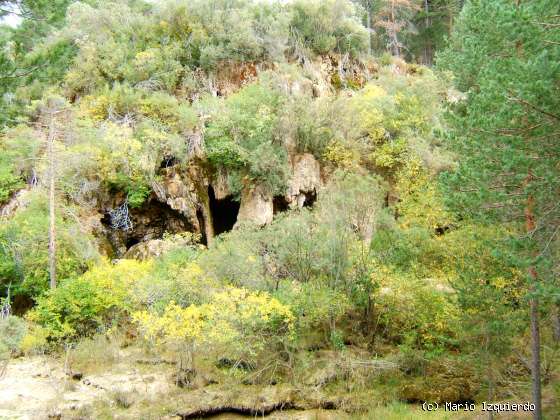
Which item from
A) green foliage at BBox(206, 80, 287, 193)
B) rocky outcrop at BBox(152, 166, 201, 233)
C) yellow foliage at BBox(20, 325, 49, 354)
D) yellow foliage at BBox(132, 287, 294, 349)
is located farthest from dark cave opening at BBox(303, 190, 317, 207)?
yellow foliage at BBox(20, 325, 49, 354)

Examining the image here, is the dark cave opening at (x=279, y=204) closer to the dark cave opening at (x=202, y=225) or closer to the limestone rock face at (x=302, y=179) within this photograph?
the limestone rock face at (x=302, y=179)

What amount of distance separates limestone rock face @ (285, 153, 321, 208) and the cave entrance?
3.16 metres

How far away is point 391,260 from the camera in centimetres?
1444

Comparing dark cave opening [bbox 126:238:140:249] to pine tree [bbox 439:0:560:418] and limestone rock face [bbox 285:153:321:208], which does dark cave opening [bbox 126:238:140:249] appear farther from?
pine tree [bbox 439:0:560:418]

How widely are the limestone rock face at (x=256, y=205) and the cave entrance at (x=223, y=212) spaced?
4.57ft

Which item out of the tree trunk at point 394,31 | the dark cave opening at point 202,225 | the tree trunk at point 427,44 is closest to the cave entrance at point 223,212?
the dark cave opening at point 202,225

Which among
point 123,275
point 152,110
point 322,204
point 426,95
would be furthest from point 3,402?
point 426,95

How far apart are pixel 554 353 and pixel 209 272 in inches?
403

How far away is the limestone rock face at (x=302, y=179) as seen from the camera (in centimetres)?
2138

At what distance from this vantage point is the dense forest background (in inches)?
357

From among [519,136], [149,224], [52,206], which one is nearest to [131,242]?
[149,224]

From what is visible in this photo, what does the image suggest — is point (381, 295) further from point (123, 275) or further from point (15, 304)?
point (15, 304)

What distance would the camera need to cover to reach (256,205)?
20.8 meters

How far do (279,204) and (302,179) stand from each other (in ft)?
5.40
